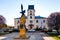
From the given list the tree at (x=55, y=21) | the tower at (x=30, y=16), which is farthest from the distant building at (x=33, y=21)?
the tree at (x=55, y=21)

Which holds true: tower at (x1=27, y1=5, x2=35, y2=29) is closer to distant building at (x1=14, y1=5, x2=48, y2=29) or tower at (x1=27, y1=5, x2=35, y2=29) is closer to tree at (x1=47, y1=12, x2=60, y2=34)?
distant building at (x1=14, y1=5, x2=48, y2=29)

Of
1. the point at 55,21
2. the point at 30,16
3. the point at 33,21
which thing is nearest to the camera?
the point at 55,21

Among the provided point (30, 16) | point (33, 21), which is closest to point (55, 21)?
point (30, 16)

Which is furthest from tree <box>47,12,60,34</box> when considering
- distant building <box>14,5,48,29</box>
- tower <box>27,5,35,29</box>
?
distant building <box>14,5,48,29</box>

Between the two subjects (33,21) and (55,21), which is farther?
(33,21)

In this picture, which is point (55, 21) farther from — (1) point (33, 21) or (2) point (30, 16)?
(1) point (33, 21)

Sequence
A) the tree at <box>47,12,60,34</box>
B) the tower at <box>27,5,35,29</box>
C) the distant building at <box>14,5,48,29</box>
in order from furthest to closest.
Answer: the distant building at <box>14,5,48,29</box> < the tower at <box>27,5,35,29</box> < the tree at <box>47,12,60,34</box>

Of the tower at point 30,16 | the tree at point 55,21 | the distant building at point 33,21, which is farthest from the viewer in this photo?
the distant building at point 33,21

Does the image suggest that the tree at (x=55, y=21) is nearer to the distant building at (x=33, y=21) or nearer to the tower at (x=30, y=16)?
the tower at (x=30, y=16)

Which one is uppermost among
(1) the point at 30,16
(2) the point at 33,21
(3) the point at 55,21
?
(1) the point at 30,16

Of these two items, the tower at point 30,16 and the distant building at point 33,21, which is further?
the distant building at point 33,21

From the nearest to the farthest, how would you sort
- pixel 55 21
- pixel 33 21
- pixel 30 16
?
pixel 55 21
pixel 30 16
pixel 33 21

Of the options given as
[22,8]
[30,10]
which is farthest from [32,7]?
[22,8]

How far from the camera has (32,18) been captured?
106m
